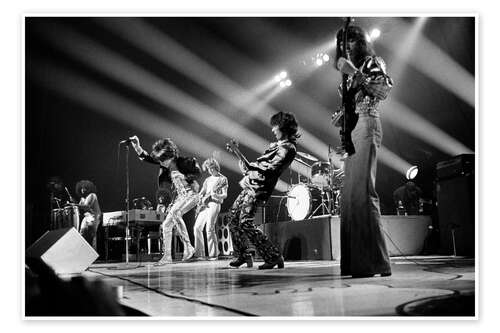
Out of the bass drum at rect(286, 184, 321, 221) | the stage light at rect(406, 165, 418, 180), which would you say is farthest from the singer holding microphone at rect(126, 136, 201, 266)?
the stage light at rect(406, 165, 418, 180)

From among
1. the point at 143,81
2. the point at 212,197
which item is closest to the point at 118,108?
the point at 143,81

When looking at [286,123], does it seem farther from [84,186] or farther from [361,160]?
[84,186]

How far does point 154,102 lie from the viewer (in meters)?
7.14

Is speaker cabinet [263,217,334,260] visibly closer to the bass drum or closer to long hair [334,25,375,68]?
the bass drum

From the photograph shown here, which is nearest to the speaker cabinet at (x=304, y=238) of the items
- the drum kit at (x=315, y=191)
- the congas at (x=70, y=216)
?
the drum kit at (x=315, y=191)

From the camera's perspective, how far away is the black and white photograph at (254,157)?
3.11m

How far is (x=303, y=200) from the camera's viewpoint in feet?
30.2

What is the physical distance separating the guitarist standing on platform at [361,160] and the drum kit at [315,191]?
4495 millimetres

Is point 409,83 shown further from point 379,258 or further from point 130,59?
point 379,258

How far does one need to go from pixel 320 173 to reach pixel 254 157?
2.02m

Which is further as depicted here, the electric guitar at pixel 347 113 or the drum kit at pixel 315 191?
the drum kit at pixel 315 191

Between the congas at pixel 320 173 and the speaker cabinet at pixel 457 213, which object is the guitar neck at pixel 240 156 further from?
the congas at pixel 320 173
